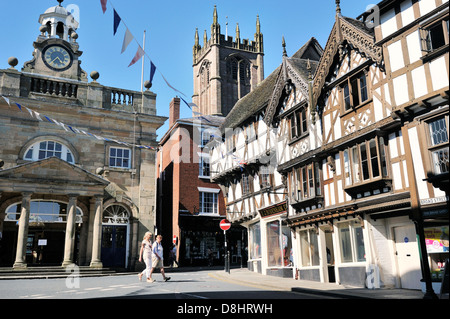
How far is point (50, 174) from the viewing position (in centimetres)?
2208

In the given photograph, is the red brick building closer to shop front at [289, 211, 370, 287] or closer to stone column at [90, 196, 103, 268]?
stone column at [90, 196, 103, 268]

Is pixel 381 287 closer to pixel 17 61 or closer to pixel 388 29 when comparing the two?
pixel 388 29

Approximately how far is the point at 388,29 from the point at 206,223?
897 inches

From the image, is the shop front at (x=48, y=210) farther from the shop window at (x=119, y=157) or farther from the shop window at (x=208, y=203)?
the shop window at (x=208, y=203)

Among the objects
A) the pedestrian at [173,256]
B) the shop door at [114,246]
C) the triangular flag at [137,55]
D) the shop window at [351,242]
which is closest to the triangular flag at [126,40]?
the triangular flag at [137,55]

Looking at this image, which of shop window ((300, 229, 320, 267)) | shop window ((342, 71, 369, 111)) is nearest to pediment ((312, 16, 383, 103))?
shop window ((342, 71, 369, 111))

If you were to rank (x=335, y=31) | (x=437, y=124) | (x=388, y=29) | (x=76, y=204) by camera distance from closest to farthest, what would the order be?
(x=437, y=124) → (x=388, y=29) → (x=335, y=31) → (x=76, y=204)

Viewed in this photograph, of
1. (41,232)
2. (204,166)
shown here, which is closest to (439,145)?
(41,232)

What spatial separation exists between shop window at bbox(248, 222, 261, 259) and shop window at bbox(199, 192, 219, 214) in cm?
1025

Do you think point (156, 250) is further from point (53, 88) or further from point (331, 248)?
point (53, 88)

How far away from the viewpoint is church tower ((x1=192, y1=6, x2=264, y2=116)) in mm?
62531

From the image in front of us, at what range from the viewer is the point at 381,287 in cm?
1289

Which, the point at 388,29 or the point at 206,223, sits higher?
the point at 388,29
